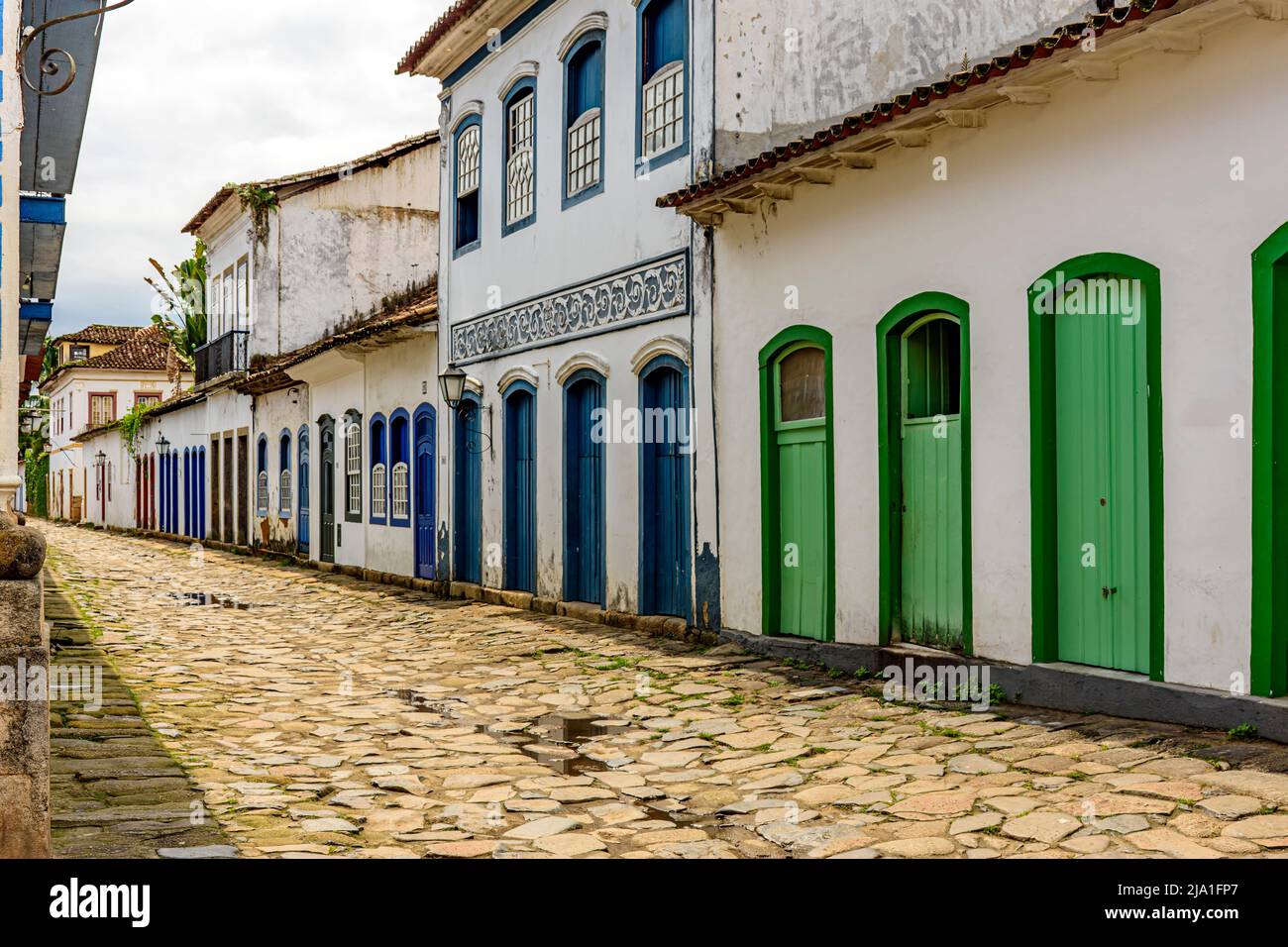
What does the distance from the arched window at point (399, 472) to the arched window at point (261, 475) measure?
8349 millimetres

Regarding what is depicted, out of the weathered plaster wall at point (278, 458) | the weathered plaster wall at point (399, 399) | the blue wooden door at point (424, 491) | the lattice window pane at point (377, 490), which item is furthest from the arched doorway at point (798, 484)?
the weathered plaster wall at point (278, 458)

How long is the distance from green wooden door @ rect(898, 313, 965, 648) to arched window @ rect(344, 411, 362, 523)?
12.7m

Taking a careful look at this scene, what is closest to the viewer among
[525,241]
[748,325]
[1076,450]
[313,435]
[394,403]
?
[1076,450]

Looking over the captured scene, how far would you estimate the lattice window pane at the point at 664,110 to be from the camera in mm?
11180

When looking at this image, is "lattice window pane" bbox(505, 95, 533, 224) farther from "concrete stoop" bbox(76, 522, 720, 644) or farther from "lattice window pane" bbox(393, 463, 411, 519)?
"lattice window pane" bbox(393, 463, 411, 519)

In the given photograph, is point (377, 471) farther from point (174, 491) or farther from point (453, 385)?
point (174, 491)

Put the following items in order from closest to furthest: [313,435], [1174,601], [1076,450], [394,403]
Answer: [1174,601]
[1076,450]
[394,403]
[313,435]

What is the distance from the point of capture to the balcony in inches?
1029

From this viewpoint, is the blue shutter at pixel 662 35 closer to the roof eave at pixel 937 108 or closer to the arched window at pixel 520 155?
the roof eave at pixel 937 108
